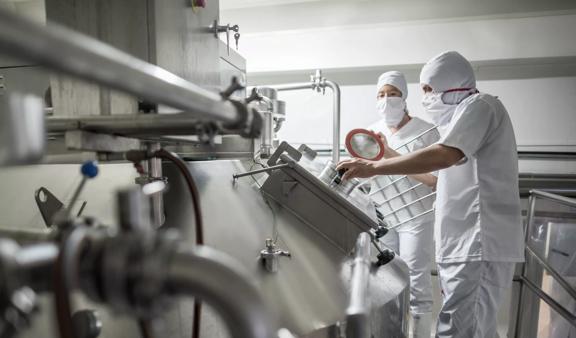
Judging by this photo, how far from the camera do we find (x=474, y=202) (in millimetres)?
1179

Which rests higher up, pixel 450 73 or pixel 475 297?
pixel 450 73

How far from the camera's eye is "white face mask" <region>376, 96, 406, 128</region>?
6.54 feet

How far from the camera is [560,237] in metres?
1.90

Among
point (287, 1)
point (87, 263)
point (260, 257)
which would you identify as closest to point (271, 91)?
point (260, 257)

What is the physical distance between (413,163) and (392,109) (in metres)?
0.92

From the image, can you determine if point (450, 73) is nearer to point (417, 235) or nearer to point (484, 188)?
point (484, 188)

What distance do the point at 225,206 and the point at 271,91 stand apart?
0.88 metres

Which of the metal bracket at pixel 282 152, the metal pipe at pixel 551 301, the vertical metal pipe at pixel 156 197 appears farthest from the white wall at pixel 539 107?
the vertical metal pipe at pixel 156 197

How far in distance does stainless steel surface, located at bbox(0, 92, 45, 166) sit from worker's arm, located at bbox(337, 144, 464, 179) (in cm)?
97

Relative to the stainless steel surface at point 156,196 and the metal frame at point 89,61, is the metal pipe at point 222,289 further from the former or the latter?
the stainless steel surface at point 156,196

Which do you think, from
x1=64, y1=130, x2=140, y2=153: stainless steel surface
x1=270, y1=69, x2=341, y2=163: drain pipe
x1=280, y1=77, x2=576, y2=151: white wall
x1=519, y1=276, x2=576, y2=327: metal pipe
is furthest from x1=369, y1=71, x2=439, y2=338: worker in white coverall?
x1=64, y1=130, x2=140, y2=153: stainless steel surface

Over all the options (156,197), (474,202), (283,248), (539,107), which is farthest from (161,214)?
(539,107)

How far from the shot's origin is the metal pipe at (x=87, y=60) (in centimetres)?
21

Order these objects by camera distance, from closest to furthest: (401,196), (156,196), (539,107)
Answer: (156,196) → (401,196) → (539,107)
